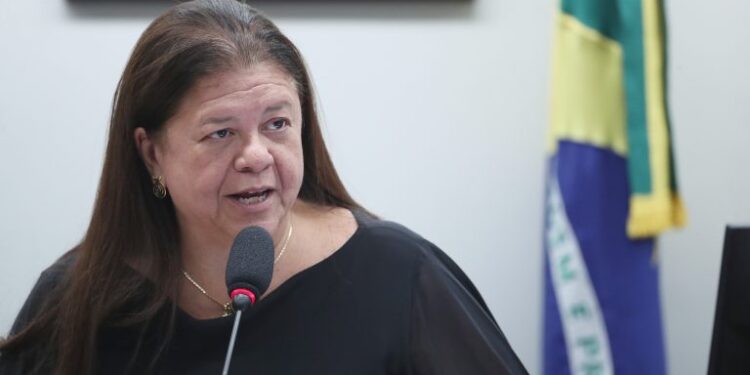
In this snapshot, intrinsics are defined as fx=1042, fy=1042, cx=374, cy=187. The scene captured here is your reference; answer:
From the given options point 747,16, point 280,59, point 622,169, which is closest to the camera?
point 280,59

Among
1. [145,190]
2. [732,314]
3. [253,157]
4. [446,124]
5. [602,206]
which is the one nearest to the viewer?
[732,314]

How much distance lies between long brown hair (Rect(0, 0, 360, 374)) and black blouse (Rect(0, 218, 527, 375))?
45 millimetres

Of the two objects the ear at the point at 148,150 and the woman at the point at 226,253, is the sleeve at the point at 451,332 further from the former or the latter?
the ear at the point at 148,150

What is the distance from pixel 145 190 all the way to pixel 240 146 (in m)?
0.28

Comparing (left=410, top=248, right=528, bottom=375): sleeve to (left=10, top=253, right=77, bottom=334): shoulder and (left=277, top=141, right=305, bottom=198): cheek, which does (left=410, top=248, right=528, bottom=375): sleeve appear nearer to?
(left=277, top=141, right=305, bottom=198): cheek

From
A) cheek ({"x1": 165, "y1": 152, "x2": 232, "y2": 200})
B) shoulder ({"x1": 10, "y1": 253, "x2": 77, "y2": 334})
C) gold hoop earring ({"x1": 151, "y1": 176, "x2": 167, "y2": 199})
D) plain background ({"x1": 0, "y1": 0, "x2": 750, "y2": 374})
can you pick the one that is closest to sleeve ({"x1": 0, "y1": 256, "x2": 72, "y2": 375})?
shoulder ({"x1": 10, "y1": 253, "x2": 77, "y2": 334})

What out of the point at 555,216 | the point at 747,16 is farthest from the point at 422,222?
the point at 747,16

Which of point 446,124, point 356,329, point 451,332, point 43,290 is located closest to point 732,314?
point 451,332

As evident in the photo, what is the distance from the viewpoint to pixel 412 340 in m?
1.58

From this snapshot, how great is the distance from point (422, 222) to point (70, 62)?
93 centimetres

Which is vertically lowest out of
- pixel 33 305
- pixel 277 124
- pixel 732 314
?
pixel 33 305

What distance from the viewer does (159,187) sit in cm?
165

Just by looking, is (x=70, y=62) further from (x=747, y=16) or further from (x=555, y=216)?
(x=747, y=16)

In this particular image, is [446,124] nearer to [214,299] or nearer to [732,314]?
[214,299]
